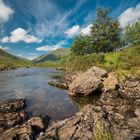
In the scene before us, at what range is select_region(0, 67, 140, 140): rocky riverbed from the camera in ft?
53.5

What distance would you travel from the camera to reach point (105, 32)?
90438 mm

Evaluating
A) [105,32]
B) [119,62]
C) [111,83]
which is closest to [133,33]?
[105,32]

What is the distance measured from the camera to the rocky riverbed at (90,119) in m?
16.3

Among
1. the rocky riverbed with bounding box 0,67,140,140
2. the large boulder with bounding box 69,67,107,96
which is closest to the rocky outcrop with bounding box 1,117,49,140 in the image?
the rocky riverbed with bounding box 0,67,140,140

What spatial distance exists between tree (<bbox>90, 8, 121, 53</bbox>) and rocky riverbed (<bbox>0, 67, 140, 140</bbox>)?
5521cm

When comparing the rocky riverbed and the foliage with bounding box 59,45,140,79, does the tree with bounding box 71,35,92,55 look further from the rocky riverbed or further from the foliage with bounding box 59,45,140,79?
the rocky riverbed

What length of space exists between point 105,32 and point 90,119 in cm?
7700

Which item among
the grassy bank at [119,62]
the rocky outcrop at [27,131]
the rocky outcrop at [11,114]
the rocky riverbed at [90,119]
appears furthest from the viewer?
the grassy bank at [119,62]

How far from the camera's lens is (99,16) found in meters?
91.3

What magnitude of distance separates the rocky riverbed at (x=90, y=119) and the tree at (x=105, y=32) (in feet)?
181

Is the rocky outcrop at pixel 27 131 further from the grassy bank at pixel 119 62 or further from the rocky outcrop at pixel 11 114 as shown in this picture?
the grassy bank at pixel 119 62

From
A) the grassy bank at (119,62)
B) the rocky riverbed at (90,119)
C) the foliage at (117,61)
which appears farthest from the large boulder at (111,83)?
the foliage at (117,61)

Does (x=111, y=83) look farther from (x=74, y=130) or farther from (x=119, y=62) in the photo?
(x=119, y=62)

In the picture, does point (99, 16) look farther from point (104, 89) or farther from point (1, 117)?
point (1, 117)
